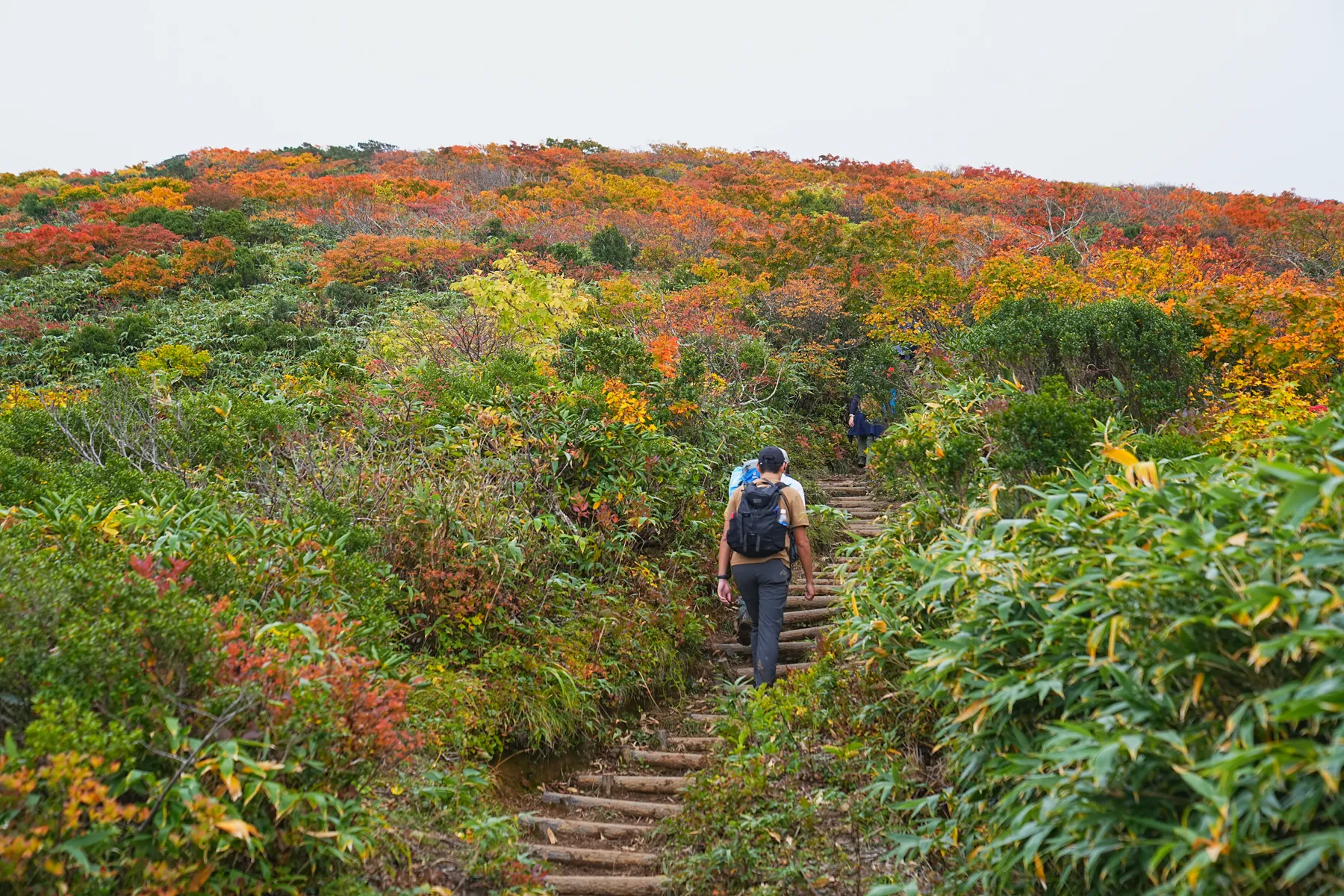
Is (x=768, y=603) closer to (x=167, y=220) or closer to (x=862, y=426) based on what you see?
(x=862, y=426)

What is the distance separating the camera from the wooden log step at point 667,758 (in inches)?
202

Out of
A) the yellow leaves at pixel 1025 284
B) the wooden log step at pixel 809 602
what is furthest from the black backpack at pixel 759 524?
the yellow leaves at pixel 1025 284

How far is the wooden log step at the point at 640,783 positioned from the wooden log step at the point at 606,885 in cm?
94

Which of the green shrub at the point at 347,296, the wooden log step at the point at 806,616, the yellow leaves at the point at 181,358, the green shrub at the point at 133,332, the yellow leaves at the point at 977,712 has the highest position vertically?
the green shrub at the point at 347,296

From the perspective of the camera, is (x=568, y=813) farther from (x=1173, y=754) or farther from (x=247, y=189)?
(x=247, y=189)

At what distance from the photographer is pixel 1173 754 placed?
232cm

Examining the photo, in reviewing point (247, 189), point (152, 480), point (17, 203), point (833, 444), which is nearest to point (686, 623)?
point (152, 480)

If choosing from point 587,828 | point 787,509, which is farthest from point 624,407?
point 587,828

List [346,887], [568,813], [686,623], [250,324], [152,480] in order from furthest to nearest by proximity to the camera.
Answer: [250,324]
[686,623]
[152,480]
[568,813]
[346,887]

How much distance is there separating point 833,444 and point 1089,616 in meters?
9.16

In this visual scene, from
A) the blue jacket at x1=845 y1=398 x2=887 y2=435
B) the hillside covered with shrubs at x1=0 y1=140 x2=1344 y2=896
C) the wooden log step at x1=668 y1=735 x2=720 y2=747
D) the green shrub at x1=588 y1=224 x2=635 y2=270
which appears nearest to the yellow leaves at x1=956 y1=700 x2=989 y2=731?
the hillside covered with shrubs at x1=0 y1=140 x2=1344 y2=896

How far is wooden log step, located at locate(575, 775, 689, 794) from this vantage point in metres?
4.89

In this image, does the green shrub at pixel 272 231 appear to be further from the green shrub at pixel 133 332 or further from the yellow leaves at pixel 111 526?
the yellow leaves at pixel 111 526

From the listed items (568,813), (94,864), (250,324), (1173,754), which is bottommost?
(568,813)
